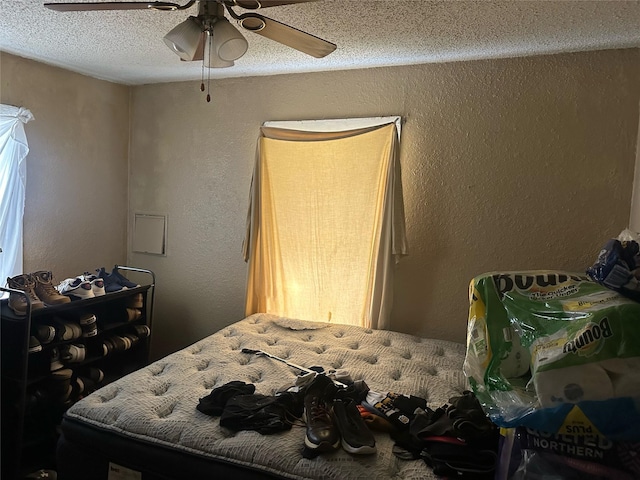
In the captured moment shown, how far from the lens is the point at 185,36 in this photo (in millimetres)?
1444

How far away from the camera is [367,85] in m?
2.72

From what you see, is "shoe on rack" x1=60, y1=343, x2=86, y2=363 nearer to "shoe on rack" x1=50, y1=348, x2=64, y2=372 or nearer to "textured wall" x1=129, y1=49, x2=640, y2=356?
"shoe on rack" x1=50, y1=348, x2=64, y2=372

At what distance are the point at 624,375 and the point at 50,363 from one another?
235 centimetres

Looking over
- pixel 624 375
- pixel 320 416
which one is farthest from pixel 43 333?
pixel 624 375

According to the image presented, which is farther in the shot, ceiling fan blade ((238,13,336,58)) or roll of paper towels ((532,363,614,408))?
ceiling fan blade ((238,13,336,58))

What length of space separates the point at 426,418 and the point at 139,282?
8.47 ft

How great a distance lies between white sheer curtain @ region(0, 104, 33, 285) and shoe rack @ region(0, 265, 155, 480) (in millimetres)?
552

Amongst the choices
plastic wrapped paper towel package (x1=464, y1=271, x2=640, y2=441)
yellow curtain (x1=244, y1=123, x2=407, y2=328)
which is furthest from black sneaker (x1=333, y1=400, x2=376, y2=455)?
yellow curtain (x1=244, y1=123, x2=407, y2=328)

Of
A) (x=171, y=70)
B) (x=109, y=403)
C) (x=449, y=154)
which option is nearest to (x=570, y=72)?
(x=449, y=154)

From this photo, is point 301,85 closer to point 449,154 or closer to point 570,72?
point 449,154

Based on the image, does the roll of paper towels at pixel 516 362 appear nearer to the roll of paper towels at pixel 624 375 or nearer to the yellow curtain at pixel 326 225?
the roll of paper towels at pixel 624 375

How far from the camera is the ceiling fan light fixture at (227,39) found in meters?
1.45

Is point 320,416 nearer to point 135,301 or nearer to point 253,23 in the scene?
point 253,23

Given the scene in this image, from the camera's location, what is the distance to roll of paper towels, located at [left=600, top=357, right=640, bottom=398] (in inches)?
39.1
